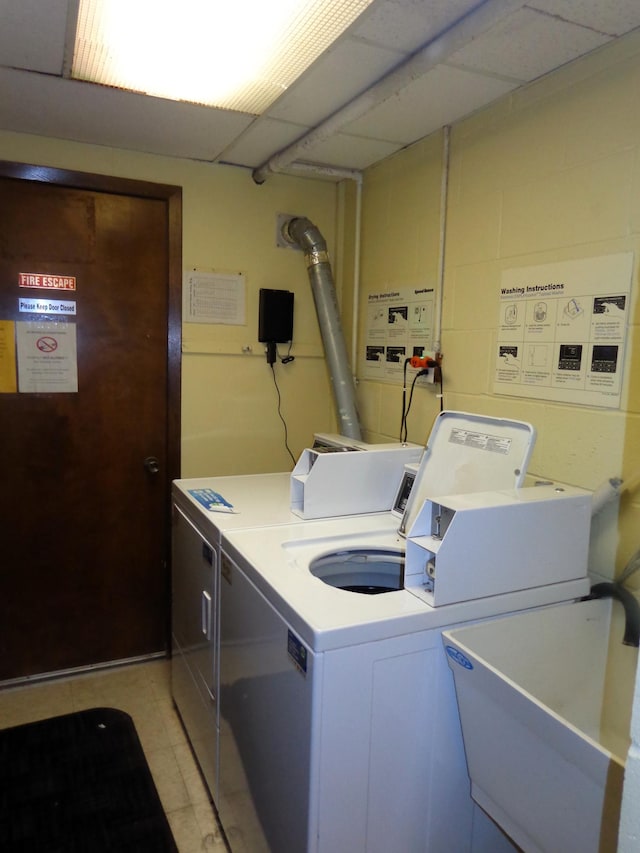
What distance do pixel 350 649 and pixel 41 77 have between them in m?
1.95

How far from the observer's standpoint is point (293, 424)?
9.66ft

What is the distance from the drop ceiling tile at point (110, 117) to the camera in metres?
1.94

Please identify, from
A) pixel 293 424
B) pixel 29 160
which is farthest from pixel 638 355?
pixel 29 160

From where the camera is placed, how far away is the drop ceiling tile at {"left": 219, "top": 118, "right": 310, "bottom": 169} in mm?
2201

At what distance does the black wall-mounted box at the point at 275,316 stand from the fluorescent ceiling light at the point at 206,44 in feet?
2.93

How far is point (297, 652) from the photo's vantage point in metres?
1.24

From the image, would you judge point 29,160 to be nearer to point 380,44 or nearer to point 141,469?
point 141,469

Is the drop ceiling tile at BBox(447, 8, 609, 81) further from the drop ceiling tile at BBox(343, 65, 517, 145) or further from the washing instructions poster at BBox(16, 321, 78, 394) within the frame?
the washing instructions poster at BBox(16, 321, 78, 394)

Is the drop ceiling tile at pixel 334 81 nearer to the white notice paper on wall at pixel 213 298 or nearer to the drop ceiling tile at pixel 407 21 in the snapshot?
the drop ceiling tile at pixel 407 21

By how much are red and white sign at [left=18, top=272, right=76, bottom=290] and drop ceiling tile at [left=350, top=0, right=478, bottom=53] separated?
1534mm

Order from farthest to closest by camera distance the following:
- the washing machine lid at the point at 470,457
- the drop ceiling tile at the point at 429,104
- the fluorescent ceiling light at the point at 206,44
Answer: the drop ceiling tile at the point at 429,104
the washing machine lid at the point at 470,457
the fluorescent ceiling light at the point at 206,44

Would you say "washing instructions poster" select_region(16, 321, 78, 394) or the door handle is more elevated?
"washing instructions poster" select_region(16, 321, 78, 394)

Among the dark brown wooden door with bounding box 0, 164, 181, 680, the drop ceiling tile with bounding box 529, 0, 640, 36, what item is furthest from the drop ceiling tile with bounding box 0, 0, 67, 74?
the drop ceiling tile with bounding box 529, 0, 640, 36

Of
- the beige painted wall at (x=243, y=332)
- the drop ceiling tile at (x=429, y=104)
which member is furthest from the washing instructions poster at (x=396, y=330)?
the drop ceiling tile at (x=429, y=104)
